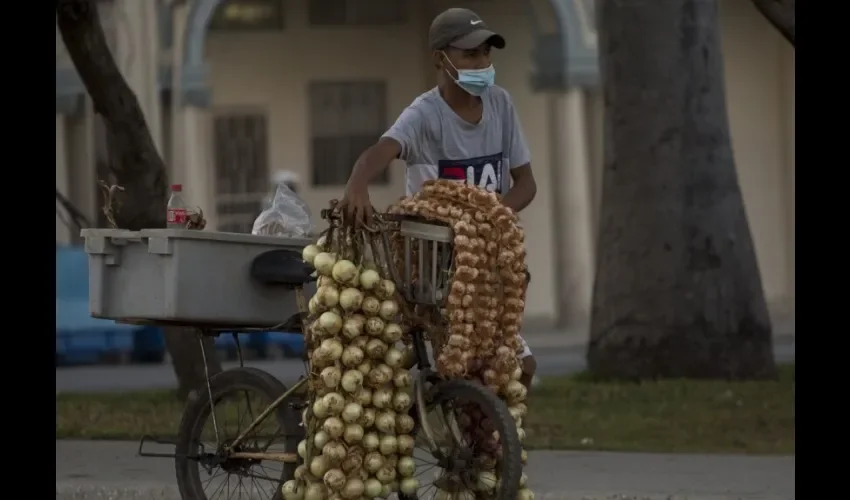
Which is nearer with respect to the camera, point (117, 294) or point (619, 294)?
point (117, 294)

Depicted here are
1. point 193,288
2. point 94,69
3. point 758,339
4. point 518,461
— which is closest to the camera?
point 518,461

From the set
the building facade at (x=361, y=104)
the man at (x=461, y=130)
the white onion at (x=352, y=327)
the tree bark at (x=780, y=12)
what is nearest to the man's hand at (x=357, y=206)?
the man at (x=461, y=130)

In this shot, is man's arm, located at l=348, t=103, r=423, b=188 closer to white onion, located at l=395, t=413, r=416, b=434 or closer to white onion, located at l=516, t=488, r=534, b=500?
white onion, located at l=395, t=413, r=416, b=434

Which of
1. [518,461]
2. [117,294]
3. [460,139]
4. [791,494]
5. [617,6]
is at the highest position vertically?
[617,6]

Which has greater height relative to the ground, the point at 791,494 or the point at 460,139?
the point at 460,139

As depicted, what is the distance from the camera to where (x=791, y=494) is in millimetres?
8734

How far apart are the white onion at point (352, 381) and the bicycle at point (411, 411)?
10.1 inches

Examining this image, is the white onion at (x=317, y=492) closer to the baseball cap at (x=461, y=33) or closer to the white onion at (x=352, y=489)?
the white onion at (x=352, y=489)

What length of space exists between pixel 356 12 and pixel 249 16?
4.22 feet

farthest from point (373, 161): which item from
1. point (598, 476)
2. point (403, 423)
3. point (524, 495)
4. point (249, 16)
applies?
point (249, 16)
